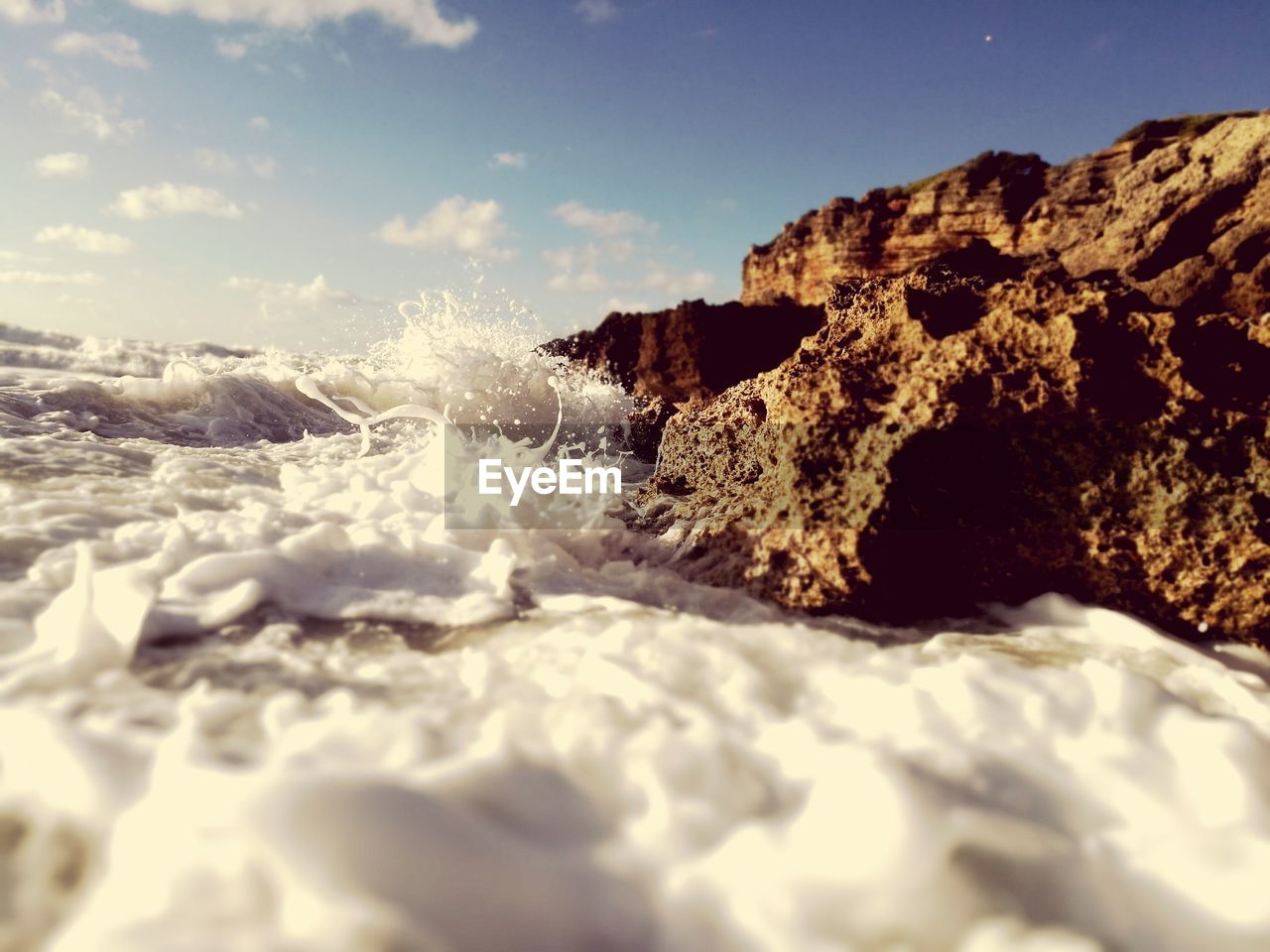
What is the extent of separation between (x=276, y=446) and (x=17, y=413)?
1.54 meters

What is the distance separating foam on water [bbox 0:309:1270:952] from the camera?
1089 millimetres

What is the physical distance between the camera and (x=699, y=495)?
3.07 meters

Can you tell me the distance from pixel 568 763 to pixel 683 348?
12.4 meters

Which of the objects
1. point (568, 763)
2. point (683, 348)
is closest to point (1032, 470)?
point (568, 763)

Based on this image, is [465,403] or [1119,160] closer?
[465,403]

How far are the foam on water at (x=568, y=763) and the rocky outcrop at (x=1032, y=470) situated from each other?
160mm

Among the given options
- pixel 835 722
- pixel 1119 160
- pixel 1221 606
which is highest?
pixel 1119 160

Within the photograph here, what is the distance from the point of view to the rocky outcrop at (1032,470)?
2107 mm

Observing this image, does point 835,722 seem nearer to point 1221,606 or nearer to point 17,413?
point 1221,606

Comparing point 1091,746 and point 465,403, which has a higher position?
point 465,403

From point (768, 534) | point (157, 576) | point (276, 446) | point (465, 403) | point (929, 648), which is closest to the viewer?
point (929, 648)

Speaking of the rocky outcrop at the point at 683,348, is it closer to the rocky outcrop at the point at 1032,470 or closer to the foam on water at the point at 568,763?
the rocky outcrop at the point at 1032,470

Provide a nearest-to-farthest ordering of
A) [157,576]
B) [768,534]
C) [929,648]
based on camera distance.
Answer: [929,648]
[157,576]
[768,534]

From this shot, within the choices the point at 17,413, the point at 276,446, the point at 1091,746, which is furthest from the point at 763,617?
Answer: the point at 17,413
